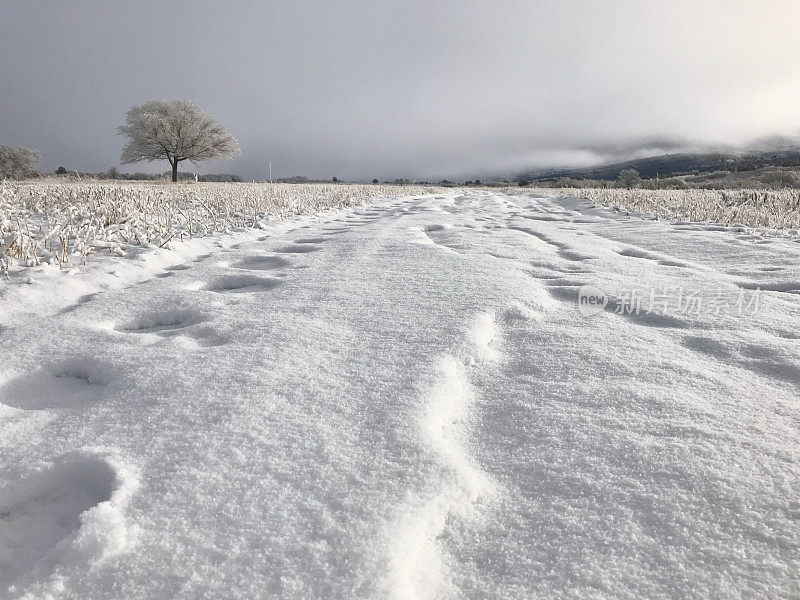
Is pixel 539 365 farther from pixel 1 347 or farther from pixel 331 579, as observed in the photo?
pixel 1 347

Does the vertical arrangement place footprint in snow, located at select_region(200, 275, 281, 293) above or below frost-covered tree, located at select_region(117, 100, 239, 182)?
below

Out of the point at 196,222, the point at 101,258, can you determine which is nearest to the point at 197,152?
the point at 196,222

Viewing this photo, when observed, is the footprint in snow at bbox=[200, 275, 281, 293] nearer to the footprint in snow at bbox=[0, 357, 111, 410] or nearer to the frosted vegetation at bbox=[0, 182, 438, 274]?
the frosted vegetation at bbox=[0, 182, 438, 274]

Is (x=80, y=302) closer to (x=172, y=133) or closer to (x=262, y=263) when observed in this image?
→ (x=262, y=263)

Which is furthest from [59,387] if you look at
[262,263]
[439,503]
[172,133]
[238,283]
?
[172,133]

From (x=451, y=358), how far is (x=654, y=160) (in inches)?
6913

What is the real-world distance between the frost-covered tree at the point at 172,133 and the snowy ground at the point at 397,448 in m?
30.8

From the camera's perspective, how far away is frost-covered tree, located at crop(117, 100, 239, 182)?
2773cm

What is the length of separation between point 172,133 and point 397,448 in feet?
107

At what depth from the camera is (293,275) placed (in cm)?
256

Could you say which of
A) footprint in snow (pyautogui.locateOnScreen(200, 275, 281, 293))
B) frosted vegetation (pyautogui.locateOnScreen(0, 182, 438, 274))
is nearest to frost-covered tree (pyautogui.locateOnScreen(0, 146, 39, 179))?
frosted vegetation (pyautogui.locateOnScreen(0, 182, 438, 274))

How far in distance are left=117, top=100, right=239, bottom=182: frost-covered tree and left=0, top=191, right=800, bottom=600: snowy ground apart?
30752 millimetres

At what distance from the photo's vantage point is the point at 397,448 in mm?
946

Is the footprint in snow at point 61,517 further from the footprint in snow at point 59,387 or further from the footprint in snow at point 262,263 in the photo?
the footprint in snow at point 262,263
